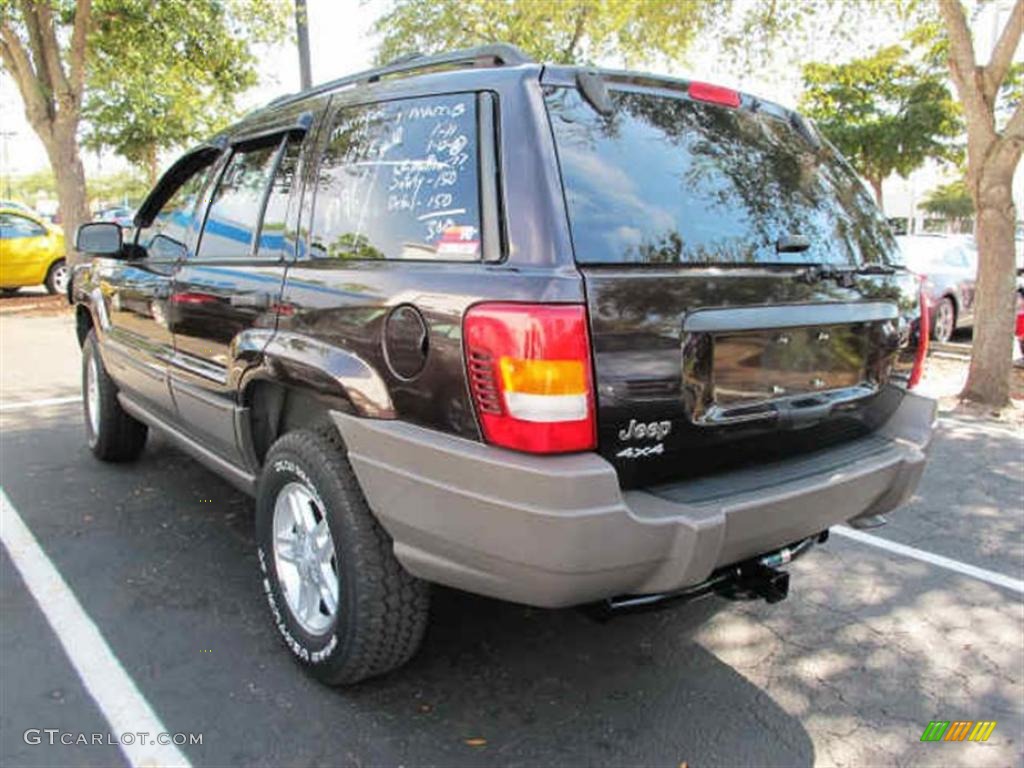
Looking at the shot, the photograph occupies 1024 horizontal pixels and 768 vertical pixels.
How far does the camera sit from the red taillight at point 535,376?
2.00 metres

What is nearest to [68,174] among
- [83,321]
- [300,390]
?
[83,321]

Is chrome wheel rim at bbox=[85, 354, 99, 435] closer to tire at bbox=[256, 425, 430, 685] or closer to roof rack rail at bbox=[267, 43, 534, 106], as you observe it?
tire at bbox=[256, 425, 430, 685]

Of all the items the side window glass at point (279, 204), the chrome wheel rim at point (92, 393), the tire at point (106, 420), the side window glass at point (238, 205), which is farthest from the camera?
the chrome wheel rim at point (92, 393)

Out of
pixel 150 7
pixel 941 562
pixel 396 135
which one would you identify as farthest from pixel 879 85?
pixel 396 135

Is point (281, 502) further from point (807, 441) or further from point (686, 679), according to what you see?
point (807, 441)

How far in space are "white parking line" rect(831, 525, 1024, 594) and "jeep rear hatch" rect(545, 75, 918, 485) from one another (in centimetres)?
115

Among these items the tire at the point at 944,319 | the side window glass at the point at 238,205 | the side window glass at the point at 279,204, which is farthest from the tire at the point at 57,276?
the tire at the point at 944,319

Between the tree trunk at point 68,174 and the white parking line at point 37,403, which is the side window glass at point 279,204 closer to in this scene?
the white parking line at point 37,403

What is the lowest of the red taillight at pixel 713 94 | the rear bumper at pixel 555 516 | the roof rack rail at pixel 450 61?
the rear bumper at pixel 555 516

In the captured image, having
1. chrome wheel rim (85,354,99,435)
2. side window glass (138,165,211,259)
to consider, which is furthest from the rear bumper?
chrome wheel rim (85,354,99,435)

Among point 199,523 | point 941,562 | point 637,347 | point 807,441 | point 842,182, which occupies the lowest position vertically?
point 941,562

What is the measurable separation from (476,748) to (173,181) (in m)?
3.24

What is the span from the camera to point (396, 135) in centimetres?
256

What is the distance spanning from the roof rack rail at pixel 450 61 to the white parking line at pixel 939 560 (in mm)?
2340
